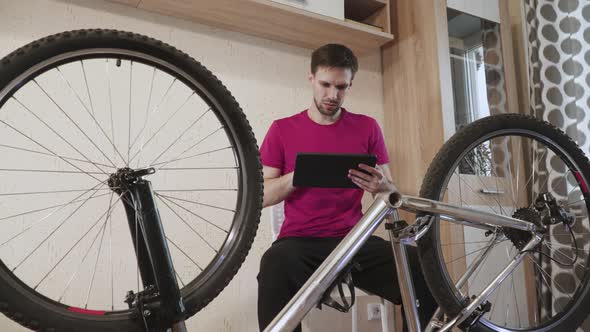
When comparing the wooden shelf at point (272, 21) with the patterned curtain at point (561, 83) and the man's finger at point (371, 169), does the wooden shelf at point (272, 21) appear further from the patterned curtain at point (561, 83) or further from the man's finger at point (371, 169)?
the man's finger at point (371, 169)

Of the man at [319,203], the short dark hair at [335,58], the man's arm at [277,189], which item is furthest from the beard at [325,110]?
the man's arm at [277,189]

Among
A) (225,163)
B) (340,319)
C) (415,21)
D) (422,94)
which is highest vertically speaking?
(415,21)

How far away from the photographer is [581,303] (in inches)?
46.4

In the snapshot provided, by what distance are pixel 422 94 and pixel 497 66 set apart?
410mm

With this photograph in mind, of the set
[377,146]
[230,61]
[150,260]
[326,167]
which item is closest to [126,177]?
[150,260]

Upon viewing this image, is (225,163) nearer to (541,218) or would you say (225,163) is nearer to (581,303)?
(541,218)

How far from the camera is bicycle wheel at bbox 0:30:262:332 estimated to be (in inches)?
30.1

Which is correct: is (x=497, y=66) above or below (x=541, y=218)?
above

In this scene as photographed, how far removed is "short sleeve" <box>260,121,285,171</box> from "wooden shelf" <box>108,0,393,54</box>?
49cm

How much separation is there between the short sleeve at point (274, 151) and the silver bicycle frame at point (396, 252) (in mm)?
619

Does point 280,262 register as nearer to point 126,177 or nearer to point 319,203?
point 319,203

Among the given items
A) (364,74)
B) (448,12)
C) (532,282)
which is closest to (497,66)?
(448,12)

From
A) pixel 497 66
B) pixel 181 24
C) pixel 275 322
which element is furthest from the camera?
pixel 497 66

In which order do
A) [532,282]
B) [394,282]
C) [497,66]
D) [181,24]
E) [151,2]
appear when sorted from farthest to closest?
[497,66], [532,282], [181,24], [151,2], [394,282]
